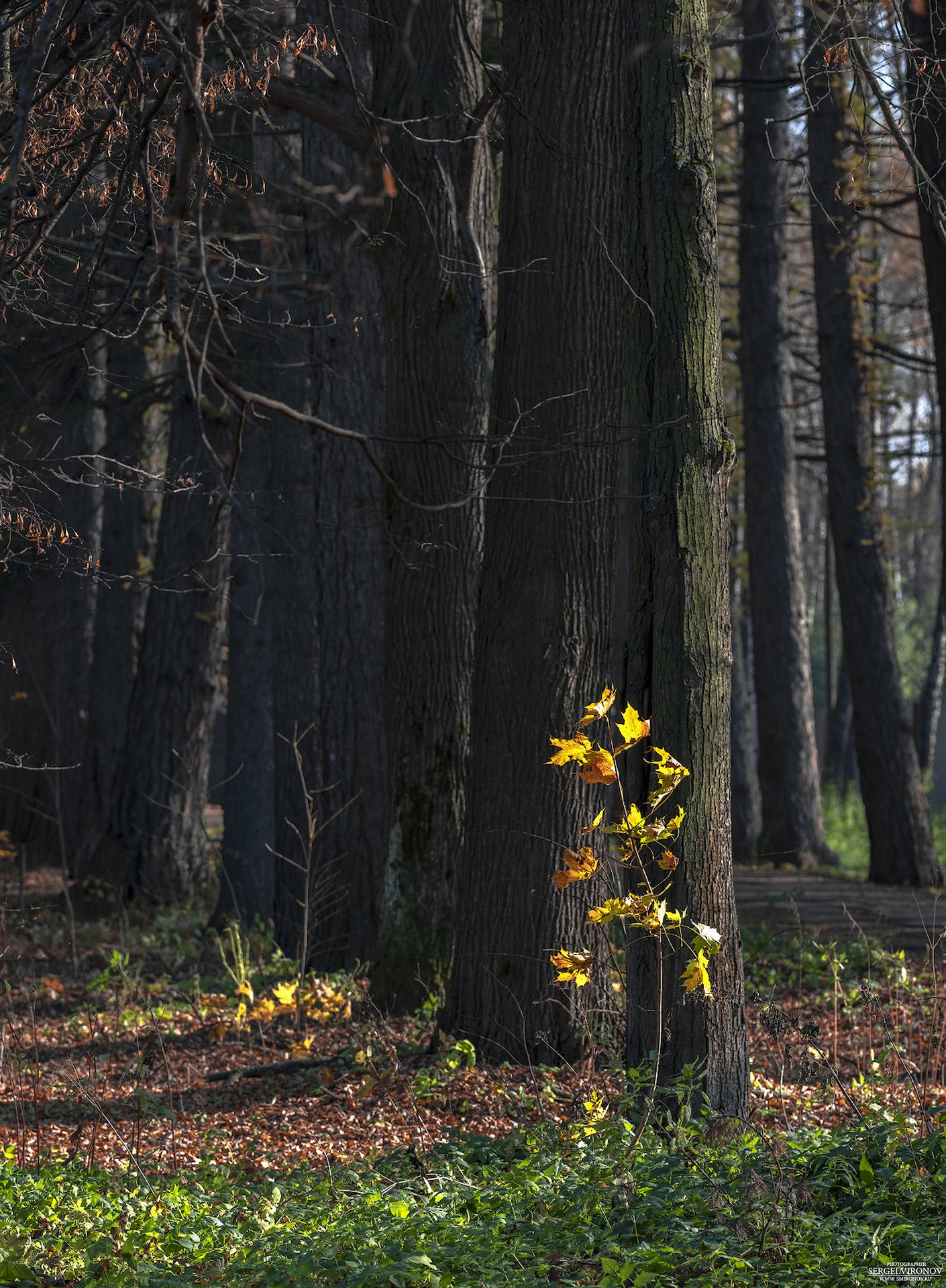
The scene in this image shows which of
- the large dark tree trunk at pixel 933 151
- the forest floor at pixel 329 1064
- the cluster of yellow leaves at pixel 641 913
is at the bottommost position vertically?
the forest floor at pixel 329 1064

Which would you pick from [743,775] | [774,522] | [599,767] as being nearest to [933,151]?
[599,767]

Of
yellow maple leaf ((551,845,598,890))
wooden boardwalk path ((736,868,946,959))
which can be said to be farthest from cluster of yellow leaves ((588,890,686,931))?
wooden boardwalk path ((736,868,946,959))

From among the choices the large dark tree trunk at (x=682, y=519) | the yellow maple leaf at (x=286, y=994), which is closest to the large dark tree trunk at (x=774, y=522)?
the yellow maple leaf at (x=286, y=994)

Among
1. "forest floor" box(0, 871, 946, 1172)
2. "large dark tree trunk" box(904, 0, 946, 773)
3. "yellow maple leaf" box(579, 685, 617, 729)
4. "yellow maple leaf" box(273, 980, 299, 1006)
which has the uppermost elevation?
"large dark tree trunk" box(904, 0, 946, 773)

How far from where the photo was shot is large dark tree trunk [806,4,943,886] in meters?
11.2

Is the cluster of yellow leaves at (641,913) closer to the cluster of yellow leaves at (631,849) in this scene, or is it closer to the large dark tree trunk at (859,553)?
the cluster of yellow leaves at (631,849)

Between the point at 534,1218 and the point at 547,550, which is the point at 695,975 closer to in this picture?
the point at 534,1218

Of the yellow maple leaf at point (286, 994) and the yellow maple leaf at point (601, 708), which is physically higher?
the yellow maple leaf at point (601, 708)

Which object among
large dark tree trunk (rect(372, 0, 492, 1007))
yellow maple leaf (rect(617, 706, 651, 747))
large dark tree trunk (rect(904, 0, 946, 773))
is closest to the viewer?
yellow maple leaf (rect(617, 706, 651, 747))

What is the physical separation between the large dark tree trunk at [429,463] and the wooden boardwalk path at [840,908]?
2.39m

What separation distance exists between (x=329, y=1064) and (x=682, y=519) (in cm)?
329

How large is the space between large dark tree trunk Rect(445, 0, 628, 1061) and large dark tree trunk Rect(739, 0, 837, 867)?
779cm

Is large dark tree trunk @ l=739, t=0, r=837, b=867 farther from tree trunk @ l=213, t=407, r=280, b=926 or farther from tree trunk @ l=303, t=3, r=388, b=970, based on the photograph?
tree trunk @ l=303, t=3, r=388, b=970

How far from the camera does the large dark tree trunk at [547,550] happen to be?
5.63 metres
